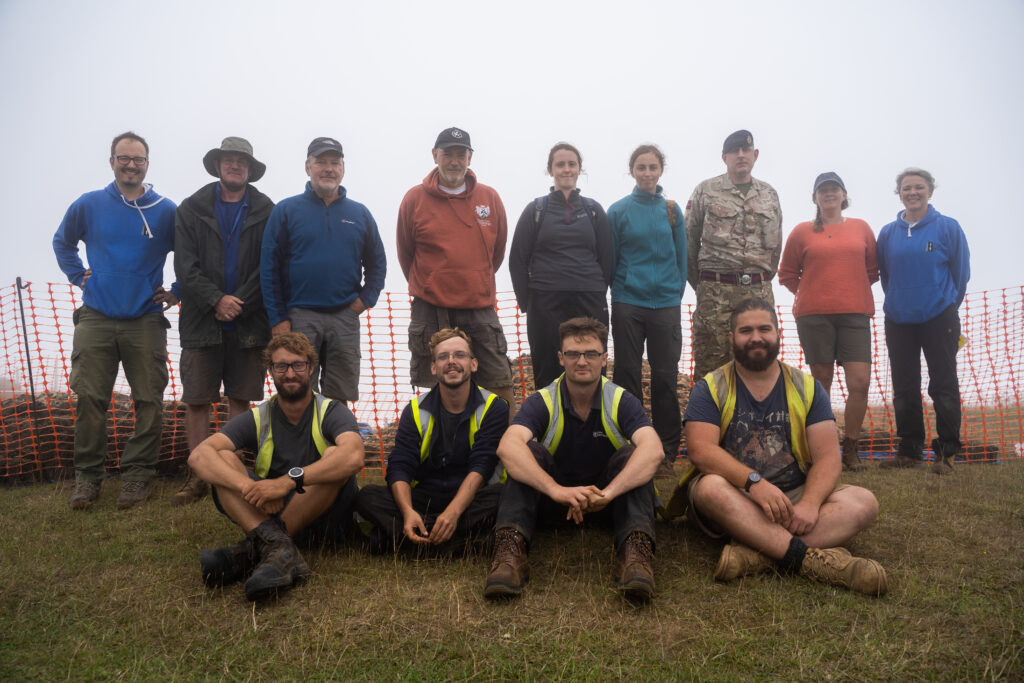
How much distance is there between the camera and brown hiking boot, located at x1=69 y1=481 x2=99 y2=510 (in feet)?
15.8

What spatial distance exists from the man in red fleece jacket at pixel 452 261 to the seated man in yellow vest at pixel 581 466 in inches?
44.5

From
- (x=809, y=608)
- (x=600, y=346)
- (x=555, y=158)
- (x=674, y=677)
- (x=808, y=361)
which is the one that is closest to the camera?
(x=674, y=677)

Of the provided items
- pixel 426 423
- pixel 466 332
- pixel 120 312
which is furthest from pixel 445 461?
pixel 120 312

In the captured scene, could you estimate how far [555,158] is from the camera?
5.27 metres

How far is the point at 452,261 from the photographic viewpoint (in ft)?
16.1

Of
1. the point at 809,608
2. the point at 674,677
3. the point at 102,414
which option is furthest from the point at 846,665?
the point at 102,414

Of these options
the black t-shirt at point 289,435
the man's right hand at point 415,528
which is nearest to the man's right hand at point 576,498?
the man's right hand at point 415,528

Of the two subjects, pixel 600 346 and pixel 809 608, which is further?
pixel 600 346

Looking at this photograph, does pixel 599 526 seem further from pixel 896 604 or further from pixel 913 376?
pixel 913 376

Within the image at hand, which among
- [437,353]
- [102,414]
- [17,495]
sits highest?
[437,353]

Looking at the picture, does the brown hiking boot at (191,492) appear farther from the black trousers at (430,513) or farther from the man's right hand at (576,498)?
the man's right hand at (576,498)

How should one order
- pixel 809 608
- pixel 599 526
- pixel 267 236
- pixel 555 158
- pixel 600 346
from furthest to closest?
pixel 555 158 → pixel 267 236 → pixel 599 526 → pixel 600 346 → pixel 809 608

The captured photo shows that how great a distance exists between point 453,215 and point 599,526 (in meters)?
2.57

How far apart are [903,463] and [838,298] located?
1697 millimetres
